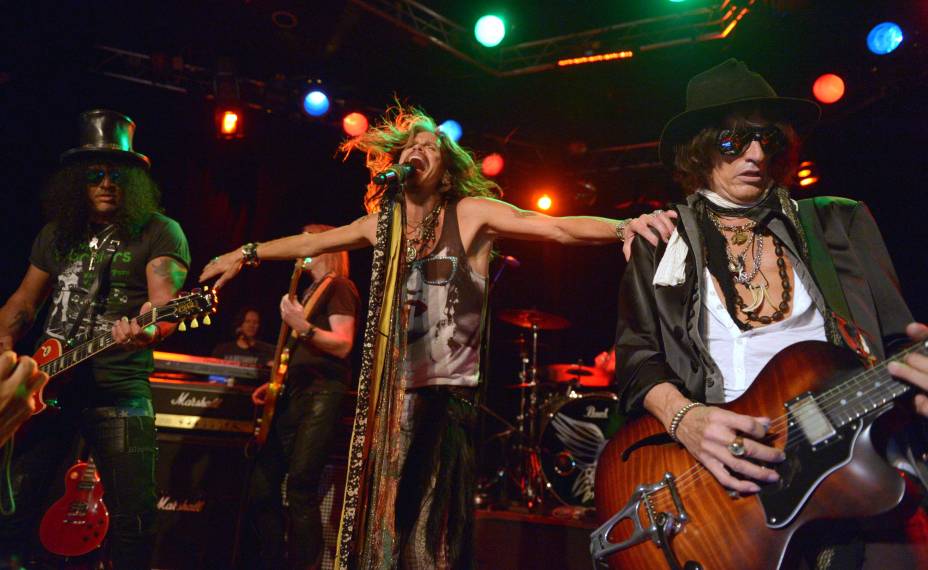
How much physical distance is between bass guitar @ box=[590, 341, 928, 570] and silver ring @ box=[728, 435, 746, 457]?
0.28ft

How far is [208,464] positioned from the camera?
528 cm

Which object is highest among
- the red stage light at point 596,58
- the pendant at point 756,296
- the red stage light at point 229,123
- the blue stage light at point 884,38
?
the red stage light at point 596,58

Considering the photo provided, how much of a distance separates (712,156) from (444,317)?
1.46 meters

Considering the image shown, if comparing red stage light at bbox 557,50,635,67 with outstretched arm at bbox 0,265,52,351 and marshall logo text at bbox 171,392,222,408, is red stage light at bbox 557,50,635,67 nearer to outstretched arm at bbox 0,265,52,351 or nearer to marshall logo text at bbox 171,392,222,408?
marshall logo text at bbox 171,392,222,408

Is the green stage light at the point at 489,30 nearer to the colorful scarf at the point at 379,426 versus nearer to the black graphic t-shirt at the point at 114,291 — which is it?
the black graphic t-shirt at the point at 114,291

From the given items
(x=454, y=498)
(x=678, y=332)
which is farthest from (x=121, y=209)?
(x=678, y=332)

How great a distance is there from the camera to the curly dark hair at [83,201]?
4.21 metres

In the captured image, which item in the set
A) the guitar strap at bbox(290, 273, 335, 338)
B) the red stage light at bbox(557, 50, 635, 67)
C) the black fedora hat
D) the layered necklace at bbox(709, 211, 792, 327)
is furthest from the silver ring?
the red stage light at bbox(557, 50, 635, 67)

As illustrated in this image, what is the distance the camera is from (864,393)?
59.7 inches

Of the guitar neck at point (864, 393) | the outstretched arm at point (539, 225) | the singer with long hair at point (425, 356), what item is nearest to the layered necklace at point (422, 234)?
the singer with long hair at point (425, 356)

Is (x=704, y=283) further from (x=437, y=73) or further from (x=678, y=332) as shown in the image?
(x=437, y=73)

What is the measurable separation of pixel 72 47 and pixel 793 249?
811cm

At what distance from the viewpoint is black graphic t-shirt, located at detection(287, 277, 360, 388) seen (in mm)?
5039

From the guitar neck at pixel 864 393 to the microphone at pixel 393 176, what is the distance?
2.24 meters
